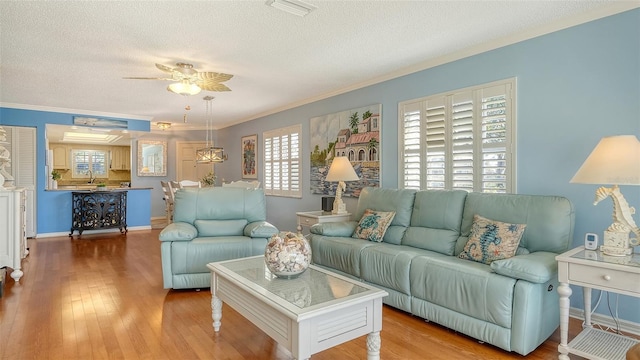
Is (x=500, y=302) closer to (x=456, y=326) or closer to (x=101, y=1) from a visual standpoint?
(x=456, y=326)

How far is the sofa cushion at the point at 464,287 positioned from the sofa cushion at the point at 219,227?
2074mm

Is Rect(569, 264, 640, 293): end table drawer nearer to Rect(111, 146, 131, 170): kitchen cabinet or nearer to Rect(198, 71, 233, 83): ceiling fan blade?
Rect(198, 71, 233, 83): ceiling fan blade

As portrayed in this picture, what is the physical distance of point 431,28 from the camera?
3057mm

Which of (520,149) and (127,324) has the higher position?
(520,149)

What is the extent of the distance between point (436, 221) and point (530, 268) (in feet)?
3.78

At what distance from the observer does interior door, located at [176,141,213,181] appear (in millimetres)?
9570

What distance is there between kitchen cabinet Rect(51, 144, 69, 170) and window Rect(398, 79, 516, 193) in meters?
9.47

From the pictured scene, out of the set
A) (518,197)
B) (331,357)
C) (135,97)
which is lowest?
(331,357)

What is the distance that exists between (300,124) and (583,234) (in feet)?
14.1

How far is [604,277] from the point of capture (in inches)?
81.6

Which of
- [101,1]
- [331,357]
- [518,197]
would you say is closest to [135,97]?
[101,1]

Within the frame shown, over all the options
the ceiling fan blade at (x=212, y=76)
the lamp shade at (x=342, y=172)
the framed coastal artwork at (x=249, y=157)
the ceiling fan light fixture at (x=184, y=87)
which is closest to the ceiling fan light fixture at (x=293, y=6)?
the ceiling fan blade at (x=212, y=76)

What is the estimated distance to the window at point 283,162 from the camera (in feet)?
20.5

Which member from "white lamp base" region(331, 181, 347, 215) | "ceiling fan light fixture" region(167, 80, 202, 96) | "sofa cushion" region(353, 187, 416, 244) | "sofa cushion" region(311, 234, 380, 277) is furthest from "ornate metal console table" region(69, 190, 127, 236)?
"sofa cushion" region(353, 187, 416, 244)
